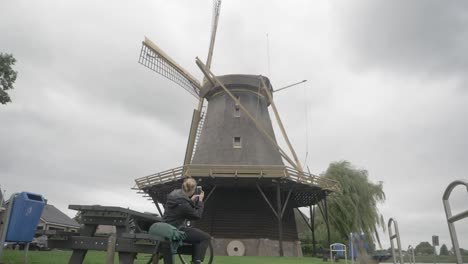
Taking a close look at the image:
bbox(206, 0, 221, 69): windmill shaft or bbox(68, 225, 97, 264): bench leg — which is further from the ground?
bbox(206, 0, 221, 69): windmill shaft

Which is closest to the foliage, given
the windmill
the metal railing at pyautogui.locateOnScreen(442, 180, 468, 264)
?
the metal railing at pyautogui.locateOnScreen(442, 180, 468, 264)

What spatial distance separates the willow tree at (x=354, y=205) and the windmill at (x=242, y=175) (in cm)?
354

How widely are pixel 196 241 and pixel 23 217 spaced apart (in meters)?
2.67

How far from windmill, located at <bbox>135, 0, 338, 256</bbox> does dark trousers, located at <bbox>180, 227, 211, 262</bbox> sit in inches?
455

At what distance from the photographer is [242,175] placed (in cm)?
1577

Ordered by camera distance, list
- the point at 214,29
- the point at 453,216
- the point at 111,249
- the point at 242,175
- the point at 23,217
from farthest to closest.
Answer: the point at 214,29 < the point at 242,175 < the point at 23,217 < the point at 111,249 < the point at 453,216

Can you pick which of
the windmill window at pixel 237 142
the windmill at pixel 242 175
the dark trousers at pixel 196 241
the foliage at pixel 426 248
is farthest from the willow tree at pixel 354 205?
the dark trousers at pixel 196 241

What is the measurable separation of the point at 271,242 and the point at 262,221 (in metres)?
1.08

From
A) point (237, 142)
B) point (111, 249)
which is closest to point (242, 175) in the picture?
point (237, 142)

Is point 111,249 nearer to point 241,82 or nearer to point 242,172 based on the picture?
point 242,172

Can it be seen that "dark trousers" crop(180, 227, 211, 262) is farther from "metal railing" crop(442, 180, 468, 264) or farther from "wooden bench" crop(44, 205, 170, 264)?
"metal railing" crop(442, 180, 468, 264)

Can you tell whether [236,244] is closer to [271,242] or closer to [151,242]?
[271,242]

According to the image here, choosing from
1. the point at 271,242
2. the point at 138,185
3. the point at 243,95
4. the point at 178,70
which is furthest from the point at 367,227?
the point at 178,70

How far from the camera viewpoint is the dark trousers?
395 centimetres
